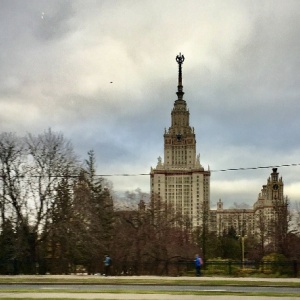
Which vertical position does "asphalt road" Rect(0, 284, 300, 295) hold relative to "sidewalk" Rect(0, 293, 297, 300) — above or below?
above

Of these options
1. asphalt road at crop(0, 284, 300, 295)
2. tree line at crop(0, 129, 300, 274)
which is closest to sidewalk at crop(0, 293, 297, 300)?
asphalt road at crop(0, 284, 300, 295)

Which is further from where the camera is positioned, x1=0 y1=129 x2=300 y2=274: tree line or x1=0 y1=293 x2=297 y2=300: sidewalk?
x1=0 y1=129 x2=300 y2=274: tree line

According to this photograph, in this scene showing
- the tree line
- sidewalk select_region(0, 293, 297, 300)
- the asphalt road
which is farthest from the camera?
the tree line

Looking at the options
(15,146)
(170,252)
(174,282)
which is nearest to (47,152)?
(15,146)

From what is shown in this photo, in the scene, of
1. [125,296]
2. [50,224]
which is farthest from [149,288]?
[50,224]

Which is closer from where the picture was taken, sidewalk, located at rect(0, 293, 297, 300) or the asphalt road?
sidewalk, located at rect(0, 293, 297, 300)

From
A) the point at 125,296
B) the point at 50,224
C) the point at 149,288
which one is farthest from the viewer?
the point at 50,224

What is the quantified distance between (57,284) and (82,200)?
56.7 feet

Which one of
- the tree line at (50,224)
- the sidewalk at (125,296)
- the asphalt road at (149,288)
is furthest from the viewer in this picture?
the tree line at (50,224)

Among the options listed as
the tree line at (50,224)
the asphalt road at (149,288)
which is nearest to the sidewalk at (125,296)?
the asphalt road at (149,288)

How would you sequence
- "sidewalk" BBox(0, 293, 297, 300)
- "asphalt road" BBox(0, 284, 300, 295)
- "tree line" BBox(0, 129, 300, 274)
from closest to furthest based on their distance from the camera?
"sidewalk" BBox(0, 293, 297, 300) → "asphalt road" BBox(0, 284, 300, 295) → "tree line" BBox(0, 129, 300, 274)

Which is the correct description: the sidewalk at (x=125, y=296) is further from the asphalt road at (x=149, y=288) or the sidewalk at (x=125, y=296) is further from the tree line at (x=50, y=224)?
the tree line at (x=50, y=224)

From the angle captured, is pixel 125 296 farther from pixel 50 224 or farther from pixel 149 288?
pixel 50 224

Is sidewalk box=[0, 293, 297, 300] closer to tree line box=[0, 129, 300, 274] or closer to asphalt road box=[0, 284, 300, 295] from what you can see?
asphalt road box=[0, 284, 300, 295]
